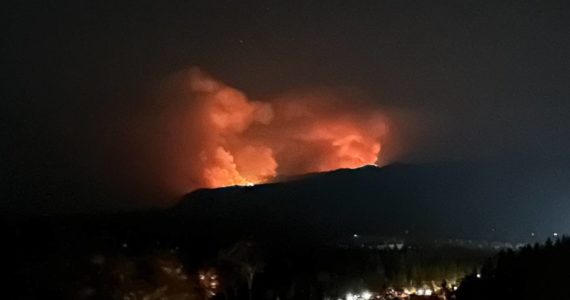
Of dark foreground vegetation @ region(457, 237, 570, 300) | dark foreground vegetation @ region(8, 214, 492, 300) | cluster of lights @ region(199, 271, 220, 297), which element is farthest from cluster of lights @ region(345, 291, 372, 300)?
cluster of lights @ region(199, 271, 220, 297)

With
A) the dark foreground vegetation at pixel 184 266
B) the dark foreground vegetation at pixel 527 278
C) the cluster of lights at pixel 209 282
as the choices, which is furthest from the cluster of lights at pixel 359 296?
the cluster of lights at pixel 209 282

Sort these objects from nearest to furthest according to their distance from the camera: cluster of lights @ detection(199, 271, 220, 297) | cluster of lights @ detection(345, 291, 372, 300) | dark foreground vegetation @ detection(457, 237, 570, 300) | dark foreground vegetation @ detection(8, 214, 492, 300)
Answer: dark foreground vegetation @ detection(8, 214, 492, 300)
dark foreground vegetation @ detection(457, 237, 570, 300)
cluster of lights @ detection(199, 271, 220, 297)
cluster of lights @ detection(345, 291, 372, 300)

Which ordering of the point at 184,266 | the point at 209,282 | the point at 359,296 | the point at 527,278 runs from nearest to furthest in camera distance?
the point at 527,278 < the point at 209,282 < the point at 184,266 < the point at 359,296

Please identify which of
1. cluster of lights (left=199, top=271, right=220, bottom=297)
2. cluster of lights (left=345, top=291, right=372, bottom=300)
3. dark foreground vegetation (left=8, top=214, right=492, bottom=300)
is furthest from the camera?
cluster of lights (left=345, top=291, right=372, bottom=300)

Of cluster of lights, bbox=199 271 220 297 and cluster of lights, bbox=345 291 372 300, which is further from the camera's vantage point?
cluster of lights, bbox=345 291 372 300

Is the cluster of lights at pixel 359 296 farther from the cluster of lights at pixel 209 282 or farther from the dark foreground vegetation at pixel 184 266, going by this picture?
the cluster of lights at pixel 209 282

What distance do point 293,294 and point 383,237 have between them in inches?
1684

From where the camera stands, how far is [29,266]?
2256cm

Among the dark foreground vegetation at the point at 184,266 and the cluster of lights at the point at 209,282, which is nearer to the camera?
the dark foreground vegetation at the point at 184,266

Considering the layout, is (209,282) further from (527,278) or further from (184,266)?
(527,278)

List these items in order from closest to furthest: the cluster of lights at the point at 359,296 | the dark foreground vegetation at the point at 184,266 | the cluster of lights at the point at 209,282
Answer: the dark foreground vegetation at the point at 184,266, the cluster of lights at the point at 209,282, the cluster of lights at the point at 359,296

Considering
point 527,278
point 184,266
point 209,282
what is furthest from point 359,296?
point 527,278

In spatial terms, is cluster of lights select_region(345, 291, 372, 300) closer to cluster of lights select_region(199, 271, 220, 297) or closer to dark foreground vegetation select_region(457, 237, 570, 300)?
dark foreground vegetation select_region(457, 237, 570, 300)

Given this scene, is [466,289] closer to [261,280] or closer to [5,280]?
[261,280]
